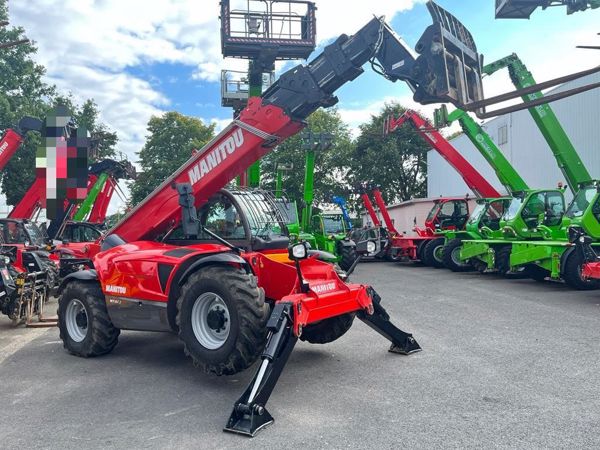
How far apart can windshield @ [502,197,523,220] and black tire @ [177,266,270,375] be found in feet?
38.1

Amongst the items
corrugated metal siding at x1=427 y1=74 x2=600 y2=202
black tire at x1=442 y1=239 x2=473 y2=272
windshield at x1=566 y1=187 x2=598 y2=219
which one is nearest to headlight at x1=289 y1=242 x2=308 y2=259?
windshield at x1=566 y1=187 x2=598 y2=219

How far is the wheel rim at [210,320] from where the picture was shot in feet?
17.3

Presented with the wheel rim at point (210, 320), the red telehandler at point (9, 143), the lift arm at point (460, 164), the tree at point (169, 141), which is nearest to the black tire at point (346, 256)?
the lift arm at point (460, 164)

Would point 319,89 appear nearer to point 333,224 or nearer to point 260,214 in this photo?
point 260,214

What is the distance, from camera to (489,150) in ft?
54.9

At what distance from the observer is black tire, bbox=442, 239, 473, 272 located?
1711cm

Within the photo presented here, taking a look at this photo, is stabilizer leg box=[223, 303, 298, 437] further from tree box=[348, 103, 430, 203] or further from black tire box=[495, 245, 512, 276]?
tree box=[348, 103, 430, 203]

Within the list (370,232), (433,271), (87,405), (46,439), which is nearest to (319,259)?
(87,405)

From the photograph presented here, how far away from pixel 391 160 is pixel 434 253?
19.2 m

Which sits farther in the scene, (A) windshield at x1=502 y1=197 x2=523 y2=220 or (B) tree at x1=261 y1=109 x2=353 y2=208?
(B) tree at x1=261 y1=109 x2=353 y2=208

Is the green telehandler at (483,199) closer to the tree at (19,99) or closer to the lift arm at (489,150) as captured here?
the lift arm at (489,150)

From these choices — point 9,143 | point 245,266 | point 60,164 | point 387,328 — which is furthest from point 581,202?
point 9,143

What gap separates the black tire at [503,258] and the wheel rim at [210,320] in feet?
36.7


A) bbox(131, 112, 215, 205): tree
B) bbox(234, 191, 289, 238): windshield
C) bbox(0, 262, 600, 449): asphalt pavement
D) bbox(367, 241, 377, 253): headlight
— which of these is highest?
bbox(131, 112, 215, 205): tree
